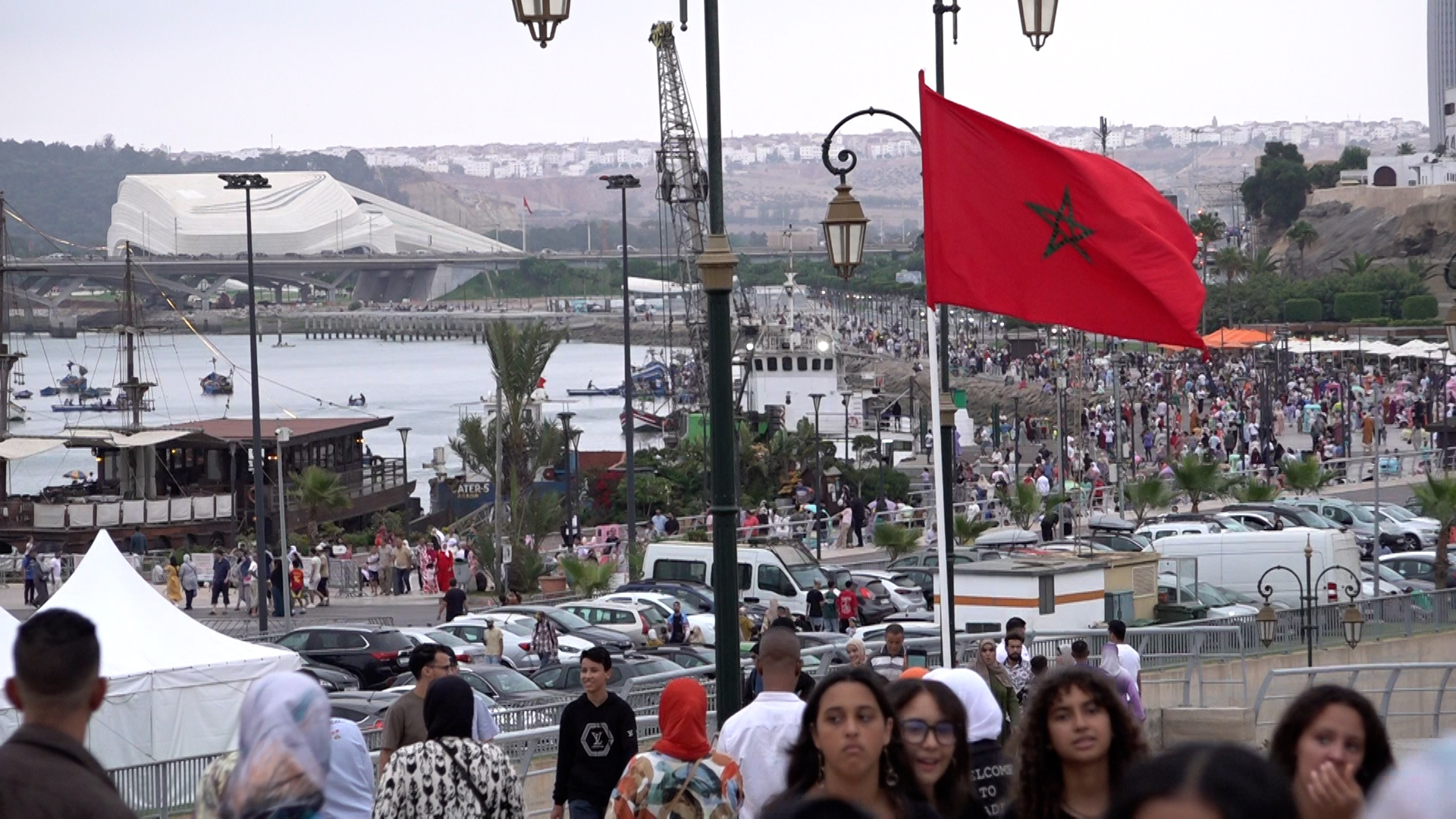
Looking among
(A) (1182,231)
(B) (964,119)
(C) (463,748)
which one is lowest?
(C) (463,748)

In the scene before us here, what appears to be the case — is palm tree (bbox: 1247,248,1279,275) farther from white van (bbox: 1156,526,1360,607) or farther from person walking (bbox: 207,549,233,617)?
person walking (bbox: 207,549,233,617)

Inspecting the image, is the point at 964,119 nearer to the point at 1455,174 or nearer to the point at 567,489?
the point at 567,489

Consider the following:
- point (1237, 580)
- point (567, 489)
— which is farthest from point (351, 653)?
point (567, 489)

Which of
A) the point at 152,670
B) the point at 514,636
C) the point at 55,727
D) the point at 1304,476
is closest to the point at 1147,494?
the point at 1304,476

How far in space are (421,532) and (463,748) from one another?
122 ft

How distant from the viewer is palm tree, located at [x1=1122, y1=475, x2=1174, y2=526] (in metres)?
30.5

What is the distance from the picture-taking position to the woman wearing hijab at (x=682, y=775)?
536cm

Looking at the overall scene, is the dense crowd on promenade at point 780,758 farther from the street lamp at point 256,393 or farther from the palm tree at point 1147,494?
the palm tree at point 1147,494

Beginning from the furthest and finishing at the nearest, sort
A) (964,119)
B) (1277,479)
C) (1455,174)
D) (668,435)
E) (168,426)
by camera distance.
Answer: (1455,174), (668,435), (168,426), (1277,479), (964,119)

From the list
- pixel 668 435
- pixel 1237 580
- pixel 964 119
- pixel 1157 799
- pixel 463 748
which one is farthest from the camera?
pixel 668 435

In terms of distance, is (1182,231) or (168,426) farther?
(168,426)

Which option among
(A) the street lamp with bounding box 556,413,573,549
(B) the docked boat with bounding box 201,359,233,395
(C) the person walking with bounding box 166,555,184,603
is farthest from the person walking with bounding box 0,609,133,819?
(B) the docked boat with bounding box 201,359,233,395

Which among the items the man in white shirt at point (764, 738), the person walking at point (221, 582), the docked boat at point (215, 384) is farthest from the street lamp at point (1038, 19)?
the docked boat at point (215, 384)

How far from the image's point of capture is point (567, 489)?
39.9 metres
